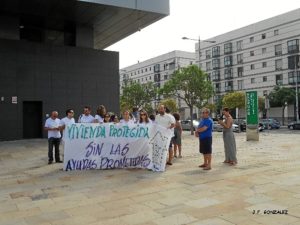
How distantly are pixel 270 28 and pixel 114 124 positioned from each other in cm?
5792

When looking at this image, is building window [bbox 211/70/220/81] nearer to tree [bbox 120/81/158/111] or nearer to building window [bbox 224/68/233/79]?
building window [bbox 224/68/233/79]

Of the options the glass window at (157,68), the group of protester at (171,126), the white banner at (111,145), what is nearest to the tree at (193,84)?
the group of protester at (171,126)

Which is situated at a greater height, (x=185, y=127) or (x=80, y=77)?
(x=80, y=77)

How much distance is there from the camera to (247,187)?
778cm

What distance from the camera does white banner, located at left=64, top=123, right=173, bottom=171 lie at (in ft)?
35.2

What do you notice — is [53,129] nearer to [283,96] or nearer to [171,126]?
[171,126]

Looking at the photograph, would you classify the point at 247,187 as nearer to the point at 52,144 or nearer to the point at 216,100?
the point at 52,144

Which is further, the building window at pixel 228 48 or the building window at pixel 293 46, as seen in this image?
the building window at pixel 228 48

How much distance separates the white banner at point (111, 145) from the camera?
10.7 meters

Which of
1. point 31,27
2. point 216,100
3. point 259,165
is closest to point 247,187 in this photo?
point 259,165

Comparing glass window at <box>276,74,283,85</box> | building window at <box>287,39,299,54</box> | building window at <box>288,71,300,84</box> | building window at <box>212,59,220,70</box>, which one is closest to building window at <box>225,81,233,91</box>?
building window at <box>212,59,220,70</box>

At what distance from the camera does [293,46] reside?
5856 centimetres

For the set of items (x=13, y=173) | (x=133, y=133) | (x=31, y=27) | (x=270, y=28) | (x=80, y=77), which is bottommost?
(x=13, y=173)

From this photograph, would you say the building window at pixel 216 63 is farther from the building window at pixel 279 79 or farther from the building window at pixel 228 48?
the building window at pixel 279 79
